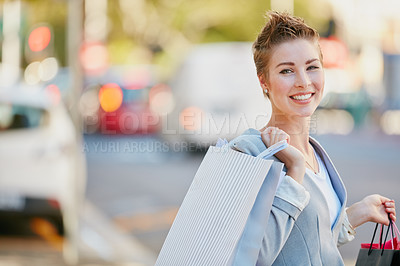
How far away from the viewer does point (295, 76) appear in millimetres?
2428

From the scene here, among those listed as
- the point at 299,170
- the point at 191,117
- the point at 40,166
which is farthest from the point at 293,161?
the point at 191,117

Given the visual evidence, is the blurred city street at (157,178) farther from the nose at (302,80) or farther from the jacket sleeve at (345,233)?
the nose at (302,80)

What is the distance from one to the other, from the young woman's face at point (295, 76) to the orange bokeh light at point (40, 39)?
21.1 ft

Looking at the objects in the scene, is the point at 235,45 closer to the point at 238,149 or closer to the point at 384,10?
the point at 238,149

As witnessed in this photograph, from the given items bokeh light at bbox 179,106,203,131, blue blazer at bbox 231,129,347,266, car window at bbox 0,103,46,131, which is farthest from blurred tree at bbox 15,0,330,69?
blue blazer at bbox 231,129,347,266

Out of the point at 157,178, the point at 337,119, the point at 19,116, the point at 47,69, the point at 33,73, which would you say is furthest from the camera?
the point at 337,119

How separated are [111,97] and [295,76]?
18.8m

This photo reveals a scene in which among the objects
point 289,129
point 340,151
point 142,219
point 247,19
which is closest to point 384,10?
point 247,19

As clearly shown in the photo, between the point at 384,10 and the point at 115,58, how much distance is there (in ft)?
53.9

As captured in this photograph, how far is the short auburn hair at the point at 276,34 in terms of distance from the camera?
2430 millimetres

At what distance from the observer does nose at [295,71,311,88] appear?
2.41m

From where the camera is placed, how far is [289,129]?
2.48 meters

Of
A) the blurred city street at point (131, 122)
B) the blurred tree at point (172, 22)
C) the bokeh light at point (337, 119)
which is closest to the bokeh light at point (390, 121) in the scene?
the blurred city street at point (131, 122)

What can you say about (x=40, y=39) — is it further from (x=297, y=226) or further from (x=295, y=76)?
(x=297, y=226)
